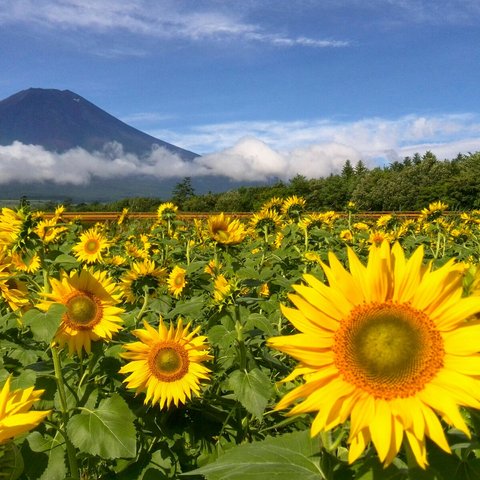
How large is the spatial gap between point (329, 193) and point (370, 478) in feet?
205

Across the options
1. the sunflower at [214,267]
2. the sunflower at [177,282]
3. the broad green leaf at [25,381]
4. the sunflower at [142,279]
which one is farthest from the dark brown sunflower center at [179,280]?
the broad green leaf at [25,381]

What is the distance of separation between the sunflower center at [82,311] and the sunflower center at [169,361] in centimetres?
45

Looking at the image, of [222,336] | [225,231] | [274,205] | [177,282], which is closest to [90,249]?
[177,282]

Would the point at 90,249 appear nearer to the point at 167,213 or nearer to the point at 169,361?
the point at 167,213

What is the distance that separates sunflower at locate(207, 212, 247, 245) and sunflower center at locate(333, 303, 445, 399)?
10.8 feet

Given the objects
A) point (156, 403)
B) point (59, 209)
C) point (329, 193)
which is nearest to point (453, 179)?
point (329, 193)

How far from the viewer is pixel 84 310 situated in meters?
3.46

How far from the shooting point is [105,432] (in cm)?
273

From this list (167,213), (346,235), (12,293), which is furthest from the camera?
(167,213)

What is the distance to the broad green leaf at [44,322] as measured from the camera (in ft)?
9.13

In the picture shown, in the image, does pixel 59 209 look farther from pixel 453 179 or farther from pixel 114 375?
pixel 453 179

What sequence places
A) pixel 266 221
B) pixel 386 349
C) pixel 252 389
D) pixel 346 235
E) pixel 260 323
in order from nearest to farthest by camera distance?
pixel 386 349
pixel 252 389
pixel 260 323
pixel 266 221
pixel 346 235

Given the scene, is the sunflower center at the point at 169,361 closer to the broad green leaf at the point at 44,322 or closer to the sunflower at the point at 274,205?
the broad green leaf at the point at 44,322

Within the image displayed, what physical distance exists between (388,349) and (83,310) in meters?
2.35
